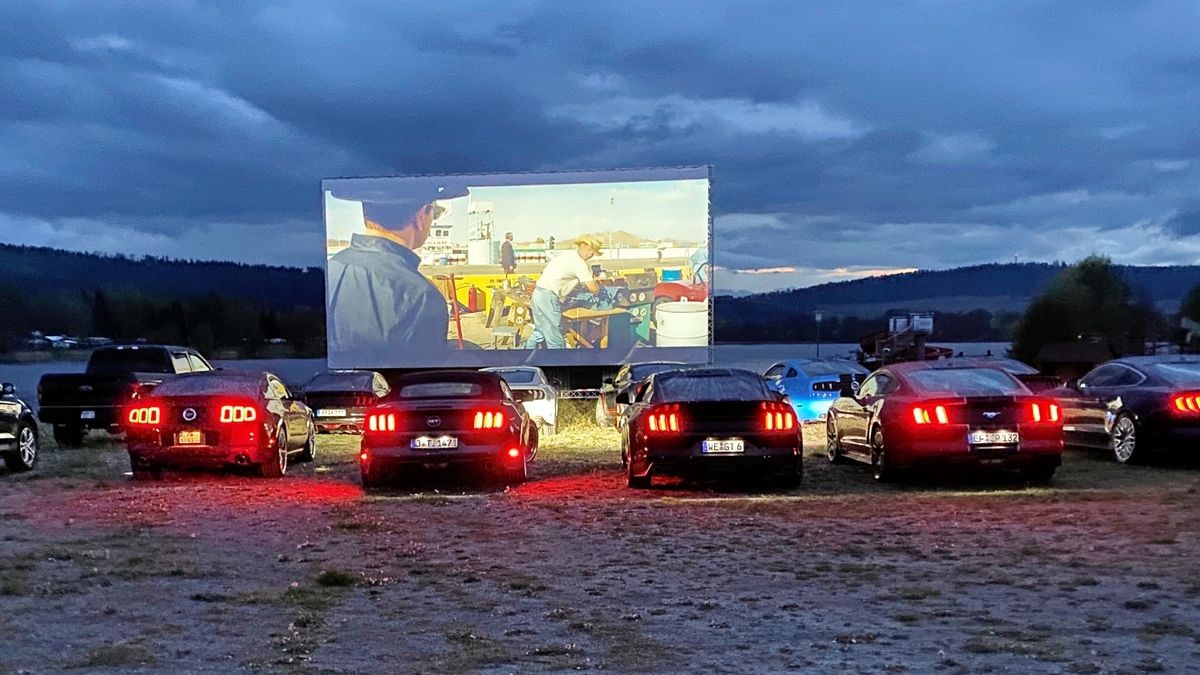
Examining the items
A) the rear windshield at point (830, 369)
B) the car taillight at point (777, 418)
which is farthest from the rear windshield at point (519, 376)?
the car taillight at point (777, 418)

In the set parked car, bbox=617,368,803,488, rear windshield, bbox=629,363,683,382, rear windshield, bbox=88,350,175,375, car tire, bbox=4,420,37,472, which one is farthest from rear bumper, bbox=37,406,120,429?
parked car, bbox=617,368,803,488

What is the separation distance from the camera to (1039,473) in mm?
11859

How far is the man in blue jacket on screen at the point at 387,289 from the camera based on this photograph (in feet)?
82.5

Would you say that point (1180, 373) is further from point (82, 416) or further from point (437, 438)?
point (82, 416)

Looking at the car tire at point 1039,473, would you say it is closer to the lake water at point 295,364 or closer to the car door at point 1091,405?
the car door at point 1091,405

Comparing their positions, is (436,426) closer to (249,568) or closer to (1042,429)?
(249,568)

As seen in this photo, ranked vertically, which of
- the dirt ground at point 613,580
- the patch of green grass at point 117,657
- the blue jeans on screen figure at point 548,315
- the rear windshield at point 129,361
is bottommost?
the dirt ground at point 613,580

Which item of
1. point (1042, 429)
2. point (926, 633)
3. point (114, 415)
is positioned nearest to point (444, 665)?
point (926, 633)

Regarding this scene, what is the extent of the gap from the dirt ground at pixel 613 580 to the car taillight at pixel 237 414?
1301mm

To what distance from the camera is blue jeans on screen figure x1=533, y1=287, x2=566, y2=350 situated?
24781mm

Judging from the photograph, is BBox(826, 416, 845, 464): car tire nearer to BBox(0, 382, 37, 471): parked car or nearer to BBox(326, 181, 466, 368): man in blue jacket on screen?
BBox(0, 382, 37, 471): parked car

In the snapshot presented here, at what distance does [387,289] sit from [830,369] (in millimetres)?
10640

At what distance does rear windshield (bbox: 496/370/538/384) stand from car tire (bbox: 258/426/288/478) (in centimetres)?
650

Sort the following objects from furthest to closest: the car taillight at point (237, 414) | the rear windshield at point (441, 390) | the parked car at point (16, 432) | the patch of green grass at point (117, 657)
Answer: the parked car at point (16, 432) → the car taillight at point (237, 414) → the rear windshield at point (441, 390) → the patch of green grass at point (117, 657)
